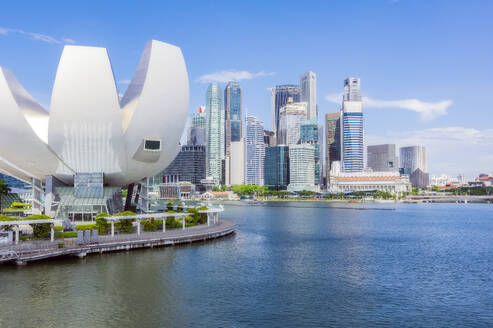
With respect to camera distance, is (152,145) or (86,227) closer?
(86,227)

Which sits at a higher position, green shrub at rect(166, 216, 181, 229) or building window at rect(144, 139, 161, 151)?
building window at rect(144, 139, 161, 151)

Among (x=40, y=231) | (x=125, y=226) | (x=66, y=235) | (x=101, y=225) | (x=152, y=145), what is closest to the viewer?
(x=40, y=231)

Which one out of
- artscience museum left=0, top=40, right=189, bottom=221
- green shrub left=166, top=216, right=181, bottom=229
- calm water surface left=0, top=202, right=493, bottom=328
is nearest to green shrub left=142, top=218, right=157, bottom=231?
green shrub left=166, top=216, right=181, bottom=229

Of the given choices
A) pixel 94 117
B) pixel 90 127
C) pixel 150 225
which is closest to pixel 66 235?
pixel 150 225

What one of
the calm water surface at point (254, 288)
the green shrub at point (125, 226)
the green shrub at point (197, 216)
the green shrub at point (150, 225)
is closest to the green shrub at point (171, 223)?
the green shrub at point (150, 225)

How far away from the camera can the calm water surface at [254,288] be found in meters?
24.3

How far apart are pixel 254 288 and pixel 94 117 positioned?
1173 inches

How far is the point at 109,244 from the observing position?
137 ft

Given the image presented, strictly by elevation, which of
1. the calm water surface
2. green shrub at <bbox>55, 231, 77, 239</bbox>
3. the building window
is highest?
the building window

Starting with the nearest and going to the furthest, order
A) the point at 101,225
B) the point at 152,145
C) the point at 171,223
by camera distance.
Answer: the point at 101,225
the point at 171,223
the point at 152,145

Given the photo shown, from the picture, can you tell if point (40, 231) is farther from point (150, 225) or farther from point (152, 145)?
point (152, 145)

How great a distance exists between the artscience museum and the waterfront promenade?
11102 mm

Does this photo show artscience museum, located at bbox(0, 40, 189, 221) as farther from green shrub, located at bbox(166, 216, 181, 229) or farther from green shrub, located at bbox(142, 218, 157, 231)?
green shrub, located at bbox(166, 216, 181, 229)

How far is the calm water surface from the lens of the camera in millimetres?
24312
